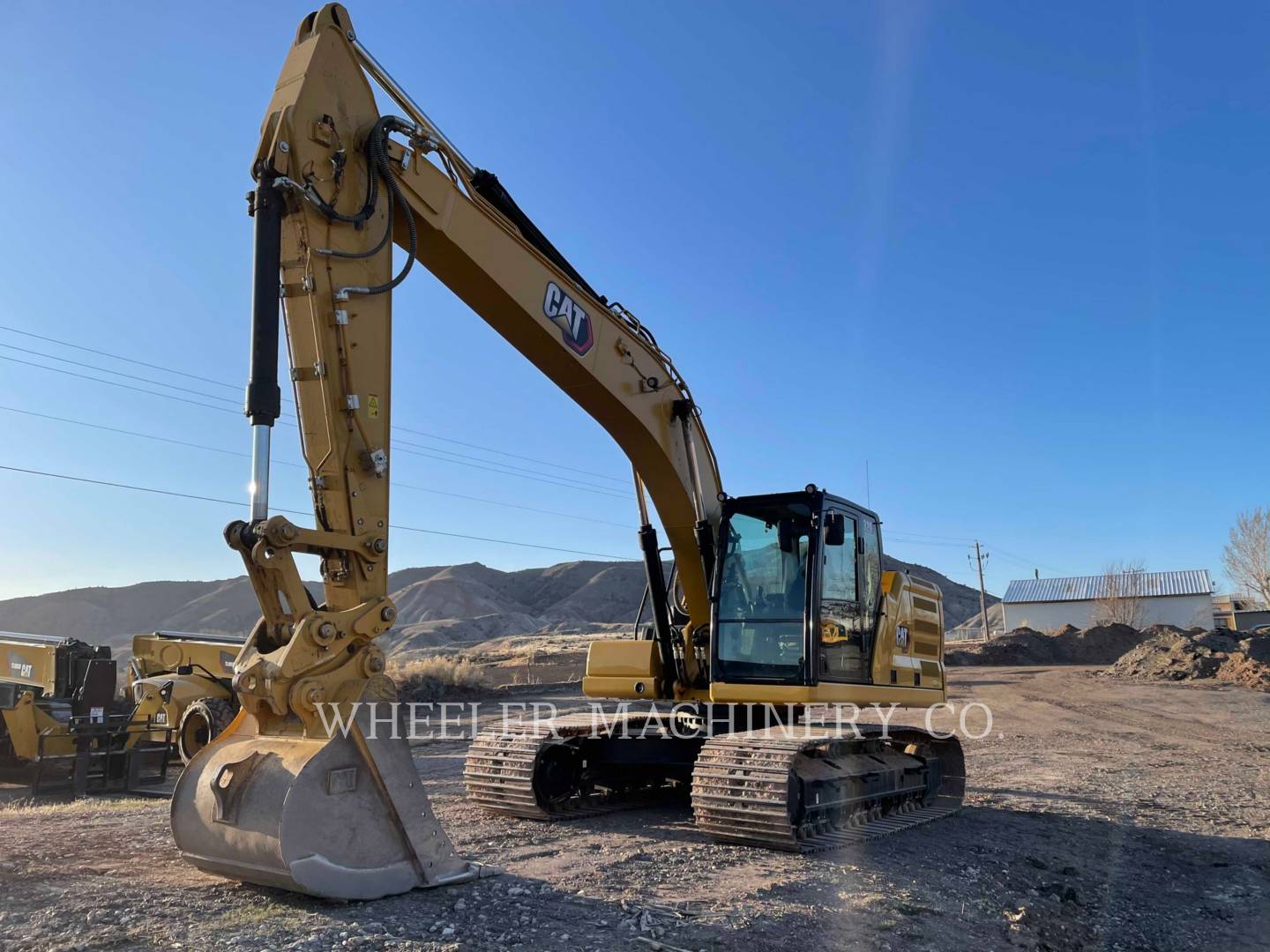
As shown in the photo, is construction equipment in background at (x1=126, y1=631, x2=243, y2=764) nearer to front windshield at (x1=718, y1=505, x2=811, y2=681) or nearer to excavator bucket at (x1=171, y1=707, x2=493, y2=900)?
front windshield at (x1=718, y1=505, x2=811, y2=681)

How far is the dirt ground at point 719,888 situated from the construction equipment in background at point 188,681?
221cm

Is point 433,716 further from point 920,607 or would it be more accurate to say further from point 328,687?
point 328,687

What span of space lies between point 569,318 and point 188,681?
8.91 metres

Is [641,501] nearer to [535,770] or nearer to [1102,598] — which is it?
[535,770]

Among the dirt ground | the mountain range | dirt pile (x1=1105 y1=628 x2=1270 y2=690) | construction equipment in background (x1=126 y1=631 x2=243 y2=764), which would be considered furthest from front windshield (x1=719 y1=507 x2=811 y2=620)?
the mountain range

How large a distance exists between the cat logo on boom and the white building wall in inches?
2192

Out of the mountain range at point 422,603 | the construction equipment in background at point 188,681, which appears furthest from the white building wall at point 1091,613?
the construction equipment in background at point 188,681

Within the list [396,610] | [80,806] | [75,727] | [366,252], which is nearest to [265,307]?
[366,252]

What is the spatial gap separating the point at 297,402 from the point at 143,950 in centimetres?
296

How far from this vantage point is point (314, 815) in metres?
4.98

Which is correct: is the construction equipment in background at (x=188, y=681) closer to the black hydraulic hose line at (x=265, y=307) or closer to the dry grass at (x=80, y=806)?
the dry grass at (x=80, y=806)

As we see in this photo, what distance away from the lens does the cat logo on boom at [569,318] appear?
293 inches

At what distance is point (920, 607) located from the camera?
9.95 meters

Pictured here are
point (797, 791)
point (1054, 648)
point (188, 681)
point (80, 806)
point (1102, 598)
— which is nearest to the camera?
point (797, 791)
